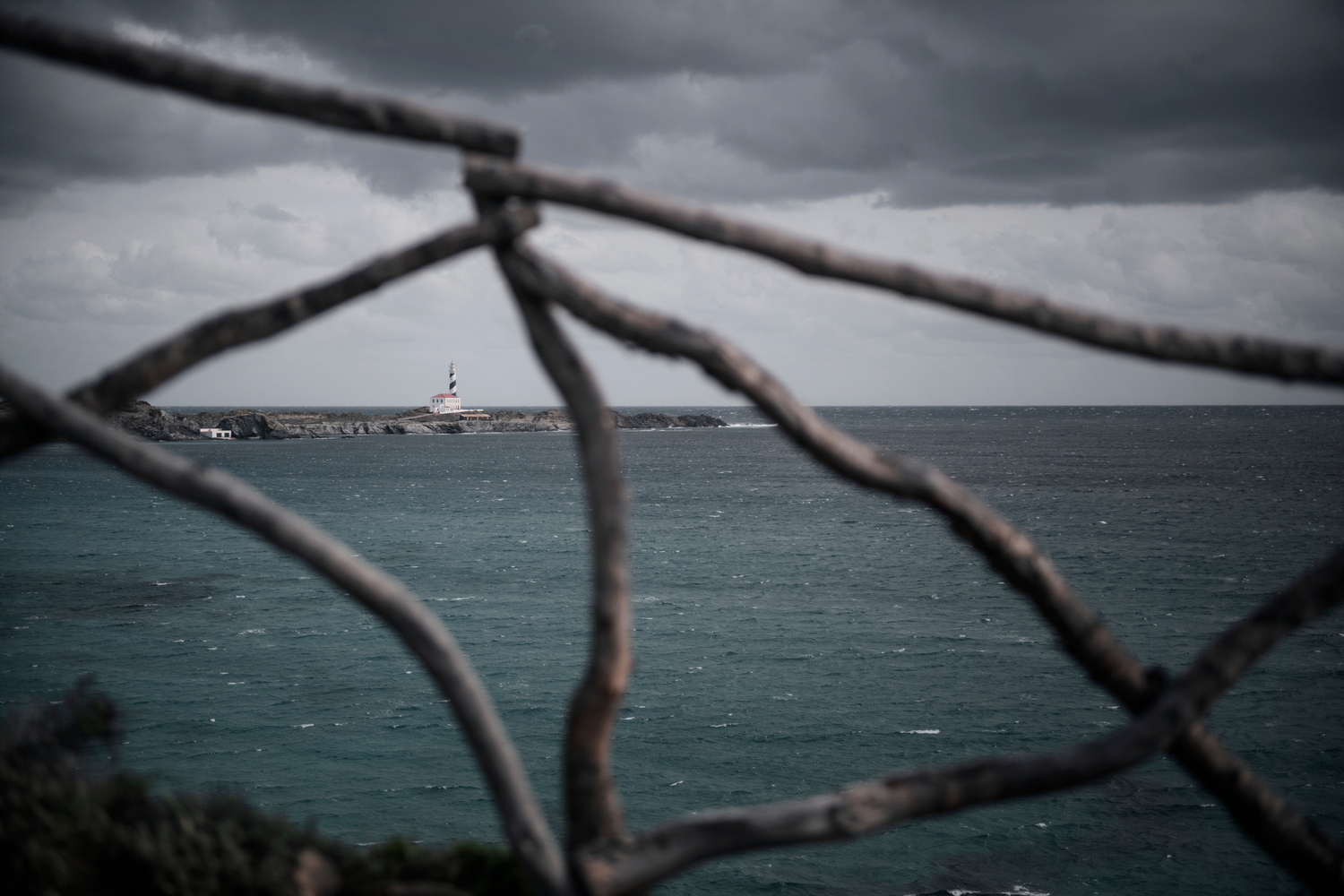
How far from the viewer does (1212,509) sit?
2347 inches

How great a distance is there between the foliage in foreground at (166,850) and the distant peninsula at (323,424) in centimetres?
14147

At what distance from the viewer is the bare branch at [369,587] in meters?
3.18

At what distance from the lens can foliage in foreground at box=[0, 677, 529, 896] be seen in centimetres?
366

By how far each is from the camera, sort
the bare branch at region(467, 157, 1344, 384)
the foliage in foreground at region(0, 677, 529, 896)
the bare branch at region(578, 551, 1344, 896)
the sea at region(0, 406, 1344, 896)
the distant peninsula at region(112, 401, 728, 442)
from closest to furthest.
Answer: the bare branch at region(578, 551, 1344, 896), the bare branch at region(467, 157, 1344, 384), the foliage in foreground at region(0, 677, 529, 896), the sea at region(0, 406, 1344, 896), the distant peninsula at region(112, 401, 728, 442)

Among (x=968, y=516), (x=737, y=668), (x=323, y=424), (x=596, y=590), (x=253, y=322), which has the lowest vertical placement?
(x=737, y=668)

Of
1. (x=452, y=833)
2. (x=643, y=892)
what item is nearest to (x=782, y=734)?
(x=452, y=833)

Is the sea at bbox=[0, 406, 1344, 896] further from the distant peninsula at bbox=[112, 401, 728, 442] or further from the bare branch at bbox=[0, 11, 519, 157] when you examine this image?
the distant peninsula at bbox=[112, 401, 728, 442]

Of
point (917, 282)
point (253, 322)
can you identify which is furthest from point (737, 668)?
point (253, 322)

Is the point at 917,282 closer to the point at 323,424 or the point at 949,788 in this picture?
the point at 949,788

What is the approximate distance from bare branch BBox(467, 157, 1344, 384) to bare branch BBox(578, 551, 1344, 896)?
874 mm

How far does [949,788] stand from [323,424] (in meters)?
174

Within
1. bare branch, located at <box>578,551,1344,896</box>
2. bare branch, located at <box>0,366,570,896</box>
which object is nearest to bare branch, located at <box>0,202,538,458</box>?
bare branch, located at <box>0,366,570,896</box>

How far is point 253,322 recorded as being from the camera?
3.32 meters

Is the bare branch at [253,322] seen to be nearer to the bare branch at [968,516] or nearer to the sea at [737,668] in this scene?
the bare branch at [968,516]
